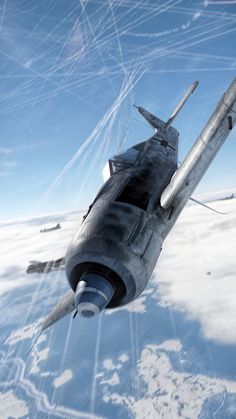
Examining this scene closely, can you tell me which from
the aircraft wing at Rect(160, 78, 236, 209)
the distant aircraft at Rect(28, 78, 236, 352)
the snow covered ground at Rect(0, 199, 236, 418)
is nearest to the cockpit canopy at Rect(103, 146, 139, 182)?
the distant aircraft at Rect(28, 78, 236, 352)

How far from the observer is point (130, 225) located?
671 centimetres

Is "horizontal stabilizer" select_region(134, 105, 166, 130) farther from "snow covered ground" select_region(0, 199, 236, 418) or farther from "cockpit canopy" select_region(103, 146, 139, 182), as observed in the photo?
"snow covered ground" select_region(0, 199, 236, 418)

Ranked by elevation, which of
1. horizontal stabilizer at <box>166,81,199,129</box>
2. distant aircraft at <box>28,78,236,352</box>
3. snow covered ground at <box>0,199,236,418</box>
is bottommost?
snow covered ground at <box>0,199,236,418</box>

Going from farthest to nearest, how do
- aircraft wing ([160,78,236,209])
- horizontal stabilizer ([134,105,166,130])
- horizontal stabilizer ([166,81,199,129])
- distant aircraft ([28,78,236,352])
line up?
horizontal stabilizer ([166,81,199,129]), horizontal stabilizer ([134,105,166,130]), distant aircraft ([28,78,236,352]), aircraft wing ([160,78,236,209])

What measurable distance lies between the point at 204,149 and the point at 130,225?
8.95 feet

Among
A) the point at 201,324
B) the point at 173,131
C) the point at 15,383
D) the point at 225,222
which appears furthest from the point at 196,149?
the point at 225,222

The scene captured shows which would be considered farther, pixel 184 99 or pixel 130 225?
pixel 184 99

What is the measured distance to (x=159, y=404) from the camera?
21828 millimetres

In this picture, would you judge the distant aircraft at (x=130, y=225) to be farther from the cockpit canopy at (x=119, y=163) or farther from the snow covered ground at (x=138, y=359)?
the snow covered ground at (x=138, y=359)

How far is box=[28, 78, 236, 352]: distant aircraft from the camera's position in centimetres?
572

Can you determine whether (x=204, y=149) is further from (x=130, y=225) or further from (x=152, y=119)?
(x=152, y=119)

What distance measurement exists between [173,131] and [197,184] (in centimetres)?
1102

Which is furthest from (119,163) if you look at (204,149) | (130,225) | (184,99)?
(184,99)

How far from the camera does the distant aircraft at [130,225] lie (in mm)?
5719
